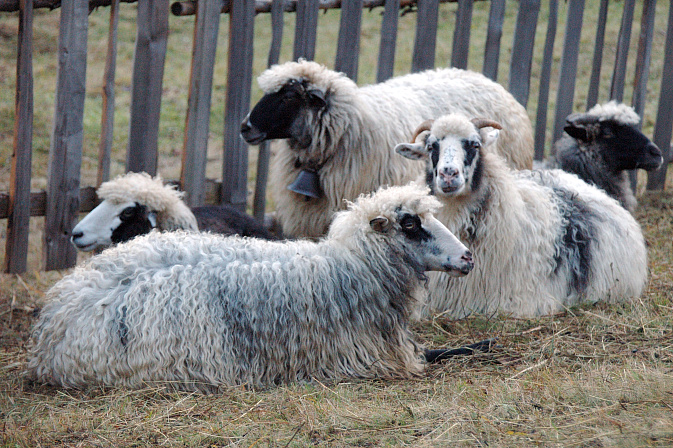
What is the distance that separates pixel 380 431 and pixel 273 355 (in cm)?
98

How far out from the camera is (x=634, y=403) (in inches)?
126

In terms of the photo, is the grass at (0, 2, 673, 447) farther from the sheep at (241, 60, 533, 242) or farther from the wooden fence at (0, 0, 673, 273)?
the sheep at (241, 60, 533, 242)

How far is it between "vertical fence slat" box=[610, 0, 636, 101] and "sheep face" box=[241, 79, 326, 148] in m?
4.54

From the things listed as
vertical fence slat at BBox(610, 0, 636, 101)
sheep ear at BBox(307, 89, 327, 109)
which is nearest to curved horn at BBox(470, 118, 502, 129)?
sheep ear at BBox(307, 89, 327, 109)

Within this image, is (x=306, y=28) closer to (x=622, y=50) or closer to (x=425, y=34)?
(x=425, y=34)

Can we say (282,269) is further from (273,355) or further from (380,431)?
(380,431)

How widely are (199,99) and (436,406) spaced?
12.9 feet

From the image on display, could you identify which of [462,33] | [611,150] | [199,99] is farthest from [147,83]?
[611,150]

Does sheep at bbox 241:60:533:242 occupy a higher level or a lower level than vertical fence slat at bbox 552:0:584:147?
lower

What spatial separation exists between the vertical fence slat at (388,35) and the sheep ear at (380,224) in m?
3.39

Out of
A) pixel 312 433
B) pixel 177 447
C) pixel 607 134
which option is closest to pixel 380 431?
pixel 312 433

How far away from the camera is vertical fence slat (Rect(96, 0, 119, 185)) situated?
586cm

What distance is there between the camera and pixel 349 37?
7027 mm

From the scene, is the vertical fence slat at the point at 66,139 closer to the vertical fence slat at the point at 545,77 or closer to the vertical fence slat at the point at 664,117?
the vertical fence slat at the point at 545,77
